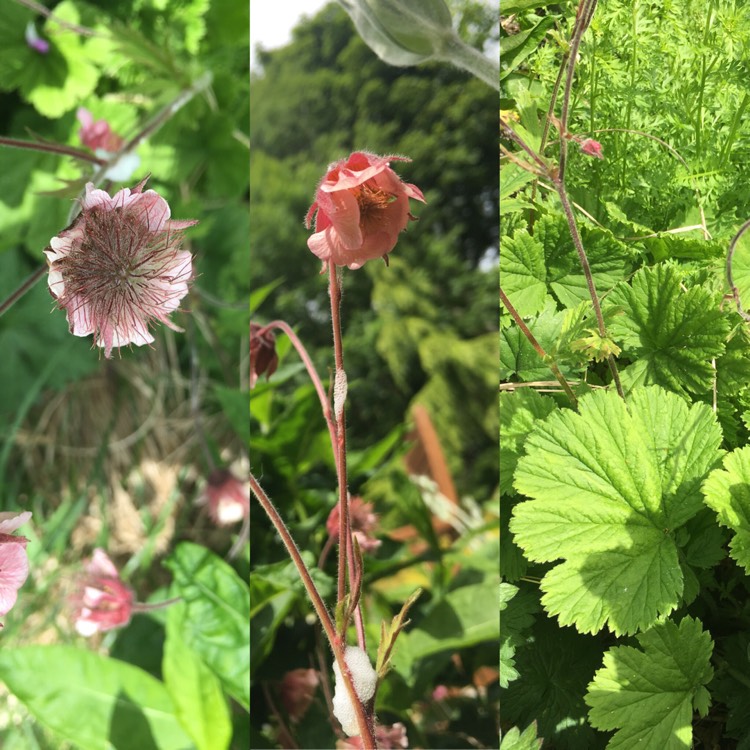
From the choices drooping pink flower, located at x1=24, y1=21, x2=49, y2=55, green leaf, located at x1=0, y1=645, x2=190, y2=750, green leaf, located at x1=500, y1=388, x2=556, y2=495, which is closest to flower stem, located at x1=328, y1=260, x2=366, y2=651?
green leaf, located at x1=500, y1=388, x2=556, y2=495

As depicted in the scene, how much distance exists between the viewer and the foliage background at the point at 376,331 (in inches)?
24.3

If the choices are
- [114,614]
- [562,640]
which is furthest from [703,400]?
[114,614]

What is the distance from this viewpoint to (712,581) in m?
0.45

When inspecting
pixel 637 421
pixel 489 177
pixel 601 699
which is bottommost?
pixel 601 699

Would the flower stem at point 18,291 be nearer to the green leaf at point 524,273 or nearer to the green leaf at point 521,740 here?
the green leaf at point 524,273

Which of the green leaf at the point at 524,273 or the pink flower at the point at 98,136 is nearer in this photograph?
the green leaf at the point at 524,273

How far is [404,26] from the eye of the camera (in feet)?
1.41

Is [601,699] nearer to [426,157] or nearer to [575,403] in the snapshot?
[575,403]

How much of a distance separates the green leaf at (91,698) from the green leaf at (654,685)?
366 millimetres

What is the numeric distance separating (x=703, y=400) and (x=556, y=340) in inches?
3.6

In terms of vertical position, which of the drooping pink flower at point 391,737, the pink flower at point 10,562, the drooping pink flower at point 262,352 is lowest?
the drooping pink flower at point 391,737

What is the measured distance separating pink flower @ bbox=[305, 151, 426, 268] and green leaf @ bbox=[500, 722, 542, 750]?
0.29 metres

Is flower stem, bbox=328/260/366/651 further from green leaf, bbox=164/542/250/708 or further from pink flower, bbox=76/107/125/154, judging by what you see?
pink flower, bbox=76/107/125/154

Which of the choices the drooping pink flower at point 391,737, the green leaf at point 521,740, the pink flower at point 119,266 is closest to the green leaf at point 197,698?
the drooping pink flower at point 391,737
